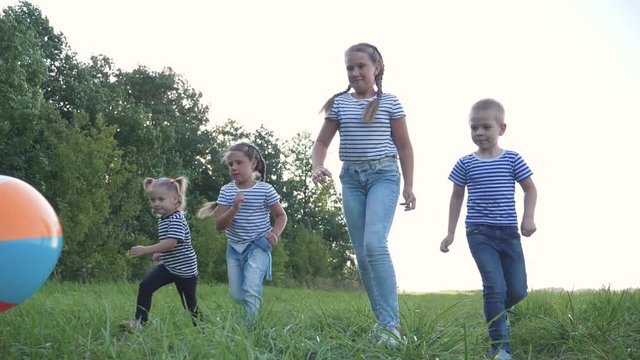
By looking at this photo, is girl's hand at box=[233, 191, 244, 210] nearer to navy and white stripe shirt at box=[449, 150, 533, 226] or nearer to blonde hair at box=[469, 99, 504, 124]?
navy and white stripe shirt at box=[449, 150, 533, 226]

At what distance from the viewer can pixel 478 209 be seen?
521 cm

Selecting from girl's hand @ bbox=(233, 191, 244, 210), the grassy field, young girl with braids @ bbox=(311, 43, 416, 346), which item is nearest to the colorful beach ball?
the grassy field

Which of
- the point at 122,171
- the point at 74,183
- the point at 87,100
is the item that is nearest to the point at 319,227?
the point at 87,100

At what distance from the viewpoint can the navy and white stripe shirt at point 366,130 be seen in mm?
4844

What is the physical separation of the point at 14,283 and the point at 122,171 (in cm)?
1909

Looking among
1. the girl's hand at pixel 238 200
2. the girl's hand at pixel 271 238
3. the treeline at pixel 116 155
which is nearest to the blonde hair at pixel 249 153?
the girl's hand at pixel 238 200

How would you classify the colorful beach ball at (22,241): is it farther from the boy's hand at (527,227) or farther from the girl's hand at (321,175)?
the boy's hand at (527,227)

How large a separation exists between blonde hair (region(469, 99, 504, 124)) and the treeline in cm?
1594

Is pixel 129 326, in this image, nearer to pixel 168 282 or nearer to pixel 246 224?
pixel 168 282

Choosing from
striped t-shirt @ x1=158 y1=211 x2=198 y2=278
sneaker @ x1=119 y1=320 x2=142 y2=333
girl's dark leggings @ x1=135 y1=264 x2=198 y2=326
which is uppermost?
striped t-shirt @ x1=158 y1=211 x2=198 y2=278

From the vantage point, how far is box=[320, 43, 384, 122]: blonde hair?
15.9 feet

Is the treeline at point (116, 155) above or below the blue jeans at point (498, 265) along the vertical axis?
above

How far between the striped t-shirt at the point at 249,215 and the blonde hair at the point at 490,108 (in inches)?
71.1

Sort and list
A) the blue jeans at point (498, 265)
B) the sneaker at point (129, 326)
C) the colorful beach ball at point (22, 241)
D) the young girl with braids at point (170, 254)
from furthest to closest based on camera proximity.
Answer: the young girl with braids at point (170, 254) → the sneaker at point (129, 326) → the blue jeans at point (498, 265) → the colorful beach ball at point (22, 241)
